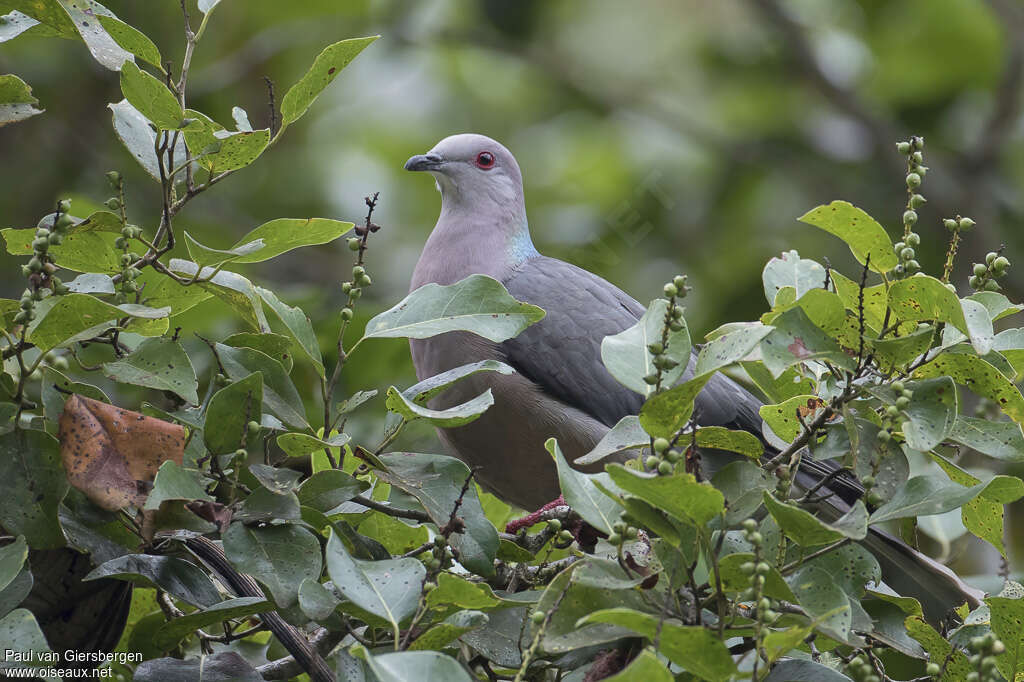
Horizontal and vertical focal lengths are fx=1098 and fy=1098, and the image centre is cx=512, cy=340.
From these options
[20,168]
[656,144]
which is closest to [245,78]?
[20,168]

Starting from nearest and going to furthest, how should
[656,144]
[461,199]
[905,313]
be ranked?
[905,313] → [461,199] → [656,144]

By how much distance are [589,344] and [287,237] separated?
1.80m

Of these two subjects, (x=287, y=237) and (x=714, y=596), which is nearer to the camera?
(x=714, y=596)

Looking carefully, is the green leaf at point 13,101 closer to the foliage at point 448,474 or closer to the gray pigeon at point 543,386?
the foliage at point 448,474

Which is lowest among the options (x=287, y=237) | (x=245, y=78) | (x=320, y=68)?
(x=245, y=78)

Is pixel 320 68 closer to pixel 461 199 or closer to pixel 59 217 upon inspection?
pixel 59 217

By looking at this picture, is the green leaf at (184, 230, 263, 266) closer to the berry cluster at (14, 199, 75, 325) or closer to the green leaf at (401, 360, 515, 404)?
the berry cluster at (14, 199, 75, 325)

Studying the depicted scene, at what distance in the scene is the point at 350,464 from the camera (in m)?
2.40

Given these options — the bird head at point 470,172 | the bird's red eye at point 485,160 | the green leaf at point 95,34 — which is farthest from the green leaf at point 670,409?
the bird's red eye at point 485,160

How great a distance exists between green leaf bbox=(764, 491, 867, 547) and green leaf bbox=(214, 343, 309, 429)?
853mm

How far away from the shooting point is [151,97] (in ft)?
6.15

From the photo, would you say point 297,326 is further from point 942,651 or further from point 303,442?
point 942,651

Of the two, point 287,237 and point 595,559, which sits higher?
point 287,237

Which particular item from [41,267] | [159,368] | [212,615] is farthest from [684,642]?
[41,267]
